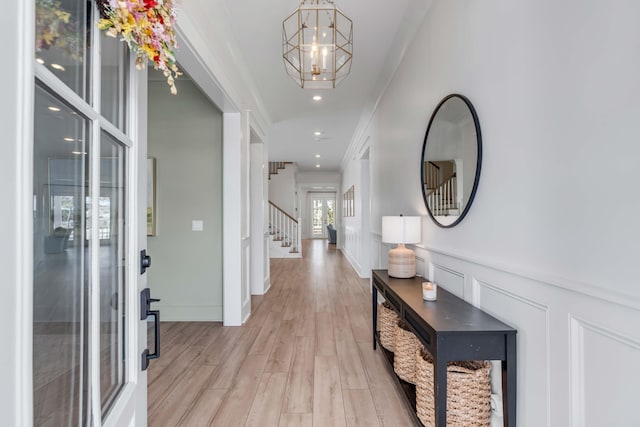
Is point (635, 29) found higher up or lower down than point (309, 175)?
lower down

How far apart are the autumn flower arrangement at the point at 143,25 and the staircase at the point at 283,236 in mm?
8147

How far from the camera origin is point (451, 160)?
2002 millimetres

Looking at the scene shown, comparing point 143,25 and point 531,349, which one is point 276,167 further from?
point 143,25

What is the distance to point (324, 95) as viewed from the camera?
447 centimetres

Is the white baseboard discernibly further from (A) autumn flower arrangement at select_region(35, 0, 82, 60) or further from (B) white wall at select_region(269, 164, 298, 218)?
(B) white wall at select_region(269, 164, 298, 218)

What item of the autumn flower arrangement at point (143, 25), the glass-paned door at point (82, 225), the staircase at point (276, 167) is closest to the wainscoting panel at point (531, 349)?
the glass-paned door at point (82, 225)

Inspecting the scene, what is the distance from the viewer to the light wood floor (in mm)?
1984

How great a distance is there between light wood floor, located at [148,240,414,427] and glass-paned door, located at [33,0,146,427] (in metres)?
1.16


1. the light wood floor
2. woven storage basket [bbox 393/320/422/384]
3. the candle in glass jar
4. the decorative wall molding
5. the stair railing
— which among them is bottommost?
the light wood floor

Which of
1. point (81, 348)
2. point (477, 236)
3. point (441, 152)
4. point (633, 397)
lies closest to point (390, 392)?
point (477, 236)

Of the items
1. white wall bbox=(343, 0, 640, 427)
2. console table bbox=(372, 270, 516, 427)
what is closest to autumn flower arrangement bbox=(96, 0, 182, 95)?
white wall bbox=(343, 0, 640, 427)
